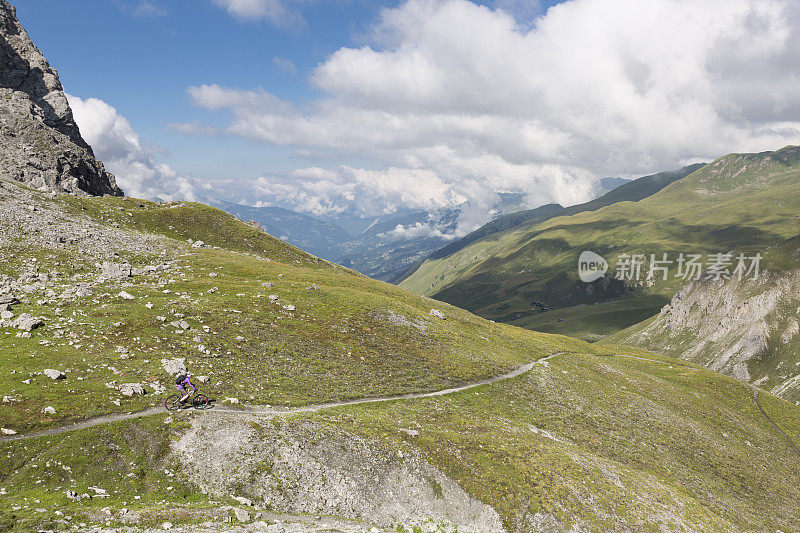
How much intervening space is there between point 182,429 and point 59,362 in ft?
53.3

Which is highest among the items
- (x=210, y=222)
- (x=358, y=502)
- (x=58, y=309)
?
(x=210, y=222)

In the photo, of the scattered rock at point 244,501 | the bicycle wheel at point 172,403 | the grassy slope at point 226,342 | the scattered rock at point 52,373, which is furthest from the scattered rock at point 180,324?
the scattered rock at point 244,501

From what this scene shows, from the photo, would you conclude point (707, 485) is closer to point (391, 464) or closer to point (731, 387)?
point (391, 464)

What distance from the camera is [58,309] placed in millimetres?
46344

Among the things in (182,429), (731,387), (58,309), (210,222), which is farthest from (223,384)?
(731,387)

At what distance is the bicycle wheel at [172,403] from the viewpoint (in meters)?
32.7

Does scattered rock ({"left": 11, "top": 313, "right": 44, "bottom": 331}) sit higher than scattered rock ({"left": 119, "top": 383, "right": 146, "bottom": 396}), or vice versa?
scattered rock ({"left": 11, "top": 313, "right": 44, "bottom": 331})

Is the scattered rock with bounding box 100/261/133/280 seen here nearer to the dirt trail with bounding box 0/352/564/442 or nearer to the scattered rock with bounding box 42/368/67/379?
the scattered rock with bounding box 42/368/67/379

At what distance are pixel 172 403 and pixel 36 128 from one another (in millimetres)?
161702

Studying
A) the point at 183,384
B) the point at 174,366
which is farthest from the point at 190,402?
the point at 174,366

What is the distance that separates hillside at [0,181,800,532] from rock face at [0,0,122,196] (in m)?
49.7

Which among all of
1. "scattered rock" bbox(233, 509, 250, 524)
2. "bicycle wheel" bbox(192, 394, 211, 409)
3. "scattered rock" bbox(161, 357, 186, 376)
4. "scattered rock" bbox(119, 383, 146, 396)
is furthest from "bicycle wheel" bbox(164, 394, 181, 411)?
"scattered rock" bbox(233, 509, 250, 524)

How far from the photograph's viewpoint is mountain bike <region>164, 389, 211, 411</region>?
1299 inches

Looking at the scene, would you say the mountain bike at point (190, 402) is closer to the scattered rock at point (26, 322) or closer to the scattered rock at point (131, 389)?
the scattered rock at point (131, 389)
